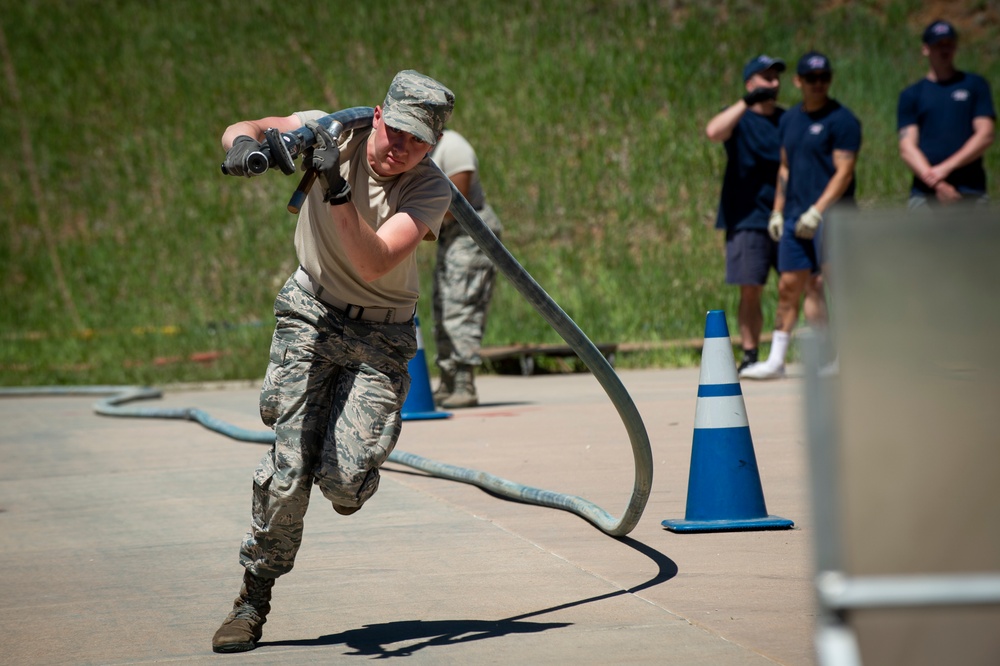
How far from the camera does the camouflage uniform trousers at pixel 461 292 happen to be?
9008 mm

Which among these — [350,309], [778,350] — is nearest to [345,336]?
[350,309]

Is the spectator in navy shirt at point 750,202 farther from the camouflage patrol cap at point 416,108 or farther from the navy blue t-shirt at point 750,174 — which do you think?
the camouflage patrol cap at point 416,108

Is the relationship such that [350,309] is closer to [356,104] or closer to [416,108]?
[416,108]

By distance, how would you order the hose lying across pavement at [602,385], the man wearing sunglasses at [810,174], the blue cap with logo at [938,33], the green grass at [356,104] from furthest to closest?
1. the green grass at [356,104]
2. the man wearing sunglasses at [810,174]
3. the blue cap with logo at [938,33]
4. the hose lying across pavement at [602,385]

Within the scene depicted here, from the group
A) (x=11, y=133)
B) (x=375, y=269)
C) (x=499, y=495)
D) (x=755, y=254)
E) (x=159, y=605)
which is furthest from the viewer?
(x=11, y=133)

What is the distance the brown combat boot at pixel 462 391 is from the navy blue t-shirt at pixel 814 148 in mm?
2647

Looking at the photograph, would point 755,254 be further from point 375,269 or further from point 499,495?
point 375,269

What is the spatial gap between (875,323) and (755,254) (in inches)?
340

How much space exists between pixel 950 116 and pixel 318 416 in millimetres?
6486

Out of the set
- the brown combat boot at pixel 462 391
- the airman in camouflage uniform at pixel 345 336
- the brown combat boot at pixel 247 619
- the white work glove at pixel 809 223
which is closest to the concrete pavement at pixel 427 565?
the brown combat boot at pixel 247 619

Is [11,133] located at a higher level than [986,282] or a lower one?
higher

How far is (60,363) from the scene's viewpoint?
1491 cm

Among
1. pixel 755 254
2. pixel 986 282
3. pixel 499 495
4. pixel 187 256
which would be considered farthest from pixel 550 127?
pixel 986 282

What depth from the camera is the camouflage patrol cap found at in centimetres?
366
